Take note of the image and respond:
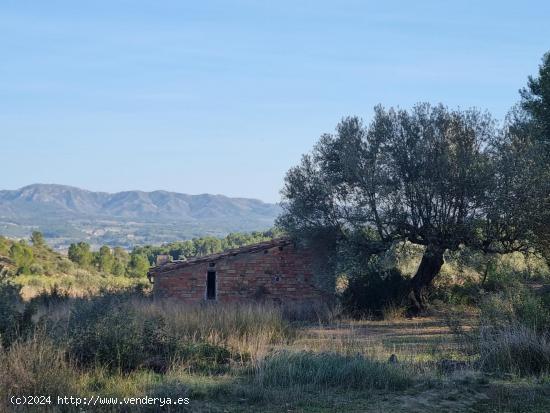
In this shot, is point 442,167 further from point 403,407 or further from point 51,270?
point 51,270

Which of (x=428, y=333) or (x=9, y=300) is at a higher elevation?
(x=9, y=300)

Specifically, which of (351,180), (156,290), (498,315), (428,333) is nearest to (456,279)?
(351,180)

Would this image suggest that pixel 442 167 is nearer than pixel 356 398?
No

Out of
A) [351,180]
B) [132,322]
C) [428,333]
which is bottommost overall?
[428,333]

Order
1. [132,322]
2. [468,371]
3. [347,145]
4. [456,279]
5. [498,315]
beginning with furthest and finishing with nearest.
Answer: [456,279]
[347,145]
[498,315]
[132,322]
[468,371]

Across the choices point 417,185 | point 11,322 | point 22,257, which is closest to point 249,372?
point 11,322

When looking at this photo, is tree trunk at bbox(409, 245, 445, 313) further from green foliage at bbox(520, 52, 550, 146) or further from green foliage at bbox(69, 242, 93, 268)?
green foliage at bbox(69, 242, 93, 268)

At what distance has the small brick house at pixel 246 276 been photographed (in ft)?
94.0

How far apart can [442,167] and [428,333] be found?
18.2 feet

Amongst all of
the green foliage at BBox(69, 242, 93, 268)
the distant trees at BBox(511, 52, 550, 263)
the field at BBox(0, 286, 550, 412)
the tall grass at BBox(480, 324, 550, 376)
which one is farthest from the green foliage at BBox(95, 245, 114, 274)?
the tall grass at BBox(480, 324, 550, 376)

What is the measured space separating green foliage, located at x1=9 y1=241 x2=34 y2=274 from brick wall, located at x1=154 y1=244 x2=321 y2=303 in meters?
24.0

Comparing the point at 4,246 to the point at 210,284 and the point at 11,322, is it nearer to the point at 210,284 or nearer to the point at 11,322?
the point at 210,284

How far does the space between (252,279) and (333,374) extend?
18264 millimetres

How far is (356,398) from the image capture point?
980cm
